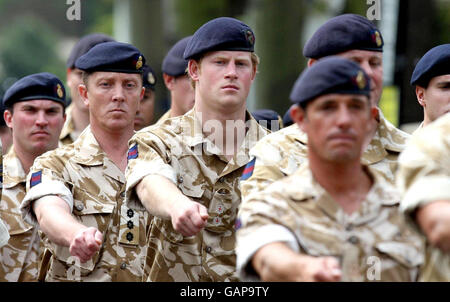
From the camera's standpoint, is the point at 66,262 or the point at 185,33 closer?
the point at 66,262

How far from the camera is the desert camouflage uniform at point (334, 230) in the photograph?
4734 millimetres

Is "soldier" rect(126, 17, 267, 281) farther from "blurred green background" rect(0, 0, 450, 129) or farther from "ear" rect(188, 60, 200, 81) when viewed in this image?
→ "blurred green background" rect(0, 0, 450, 129)

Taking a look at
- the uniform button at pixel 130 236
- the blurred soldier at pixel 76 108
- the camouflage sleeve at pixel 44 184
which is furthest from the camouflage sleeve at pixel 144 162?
the blurred soldier at pixel 76 108

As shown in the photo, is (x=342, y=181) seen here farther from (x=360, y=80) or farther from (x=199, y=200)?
(x=199, y=200)

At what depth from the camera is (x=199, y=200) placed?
6.60 metres

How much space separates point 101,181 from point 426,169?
3149mm

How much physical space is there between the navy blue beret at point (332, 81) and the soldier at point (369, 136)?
103cm

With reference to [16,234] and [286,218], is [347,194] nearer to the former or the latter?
[286,218]

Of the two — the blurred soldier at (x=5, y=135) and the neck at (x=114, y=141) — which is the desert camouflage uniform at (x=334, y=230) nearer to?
the neck at (x=114, y=141)

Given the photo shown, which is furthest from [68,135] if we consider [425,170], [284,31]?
[284,31]

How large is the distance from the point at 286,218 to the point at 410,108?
6721 millimetres

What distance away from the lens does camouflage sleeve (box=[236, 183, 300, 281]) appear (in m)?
4.68
